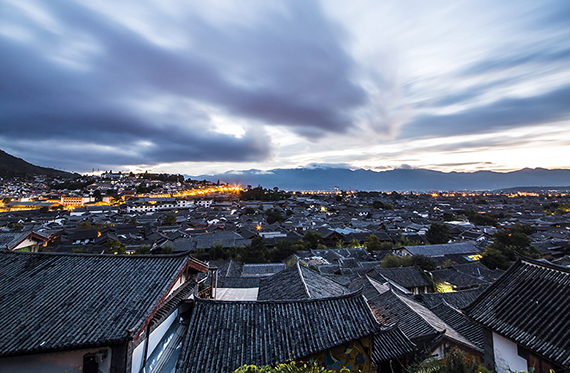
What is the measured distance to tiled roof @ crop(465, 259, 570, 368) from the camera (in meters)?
6.44

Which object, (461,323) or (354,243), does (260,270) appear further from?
(354,243)

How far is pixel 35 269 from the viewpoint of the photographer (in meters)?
8.17

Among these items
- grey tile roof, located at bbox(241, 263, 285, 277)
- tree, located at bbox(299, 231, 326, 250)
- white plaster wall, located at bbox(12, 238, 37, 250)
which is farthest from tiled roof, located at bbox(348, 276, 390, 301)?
white plaster wall, located at bbox(12, 238, 37, 250)

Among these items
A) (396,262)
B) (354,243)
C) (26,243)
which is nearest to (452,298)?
(396,262)

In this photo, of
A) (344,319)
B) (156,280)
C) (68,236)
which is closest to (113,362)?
(156,280)

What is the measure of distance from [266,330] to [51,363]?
5.16 m

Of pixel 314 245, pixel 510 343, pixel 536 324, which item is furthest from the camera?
pixel 314 245

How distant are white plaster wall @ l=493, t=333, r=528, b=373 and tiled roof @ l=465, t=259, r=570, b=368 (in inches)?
19.8

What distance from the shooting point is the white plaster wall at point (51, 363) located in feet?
18.8

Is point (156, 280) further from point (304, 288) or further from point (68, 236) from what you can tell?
point (68, 236)

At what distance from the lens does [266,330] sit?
7.26m

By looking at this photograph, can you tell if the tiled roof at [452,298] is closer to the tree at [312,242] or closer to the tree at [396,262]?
the tree at [396,262]

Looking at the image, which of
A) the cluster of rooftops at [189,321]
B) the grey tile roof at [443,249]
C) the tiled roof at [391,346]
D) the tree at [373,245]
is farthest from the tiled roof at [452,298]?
the tree at [373,245]

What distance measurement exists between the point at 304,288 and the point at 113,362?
689 cm
